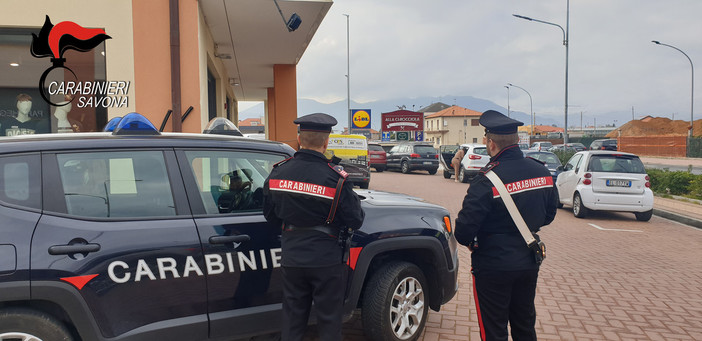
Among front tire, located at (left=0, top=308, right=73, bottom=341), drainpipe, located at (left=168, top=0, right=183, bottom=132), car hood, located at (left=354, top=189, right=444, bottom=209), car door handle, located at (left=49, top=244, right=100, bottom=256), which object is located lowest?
front tire, located at (left=0, top=308, right=73, bottom=341)

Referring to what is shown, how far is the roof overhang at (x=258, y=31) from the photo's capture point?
8.99 m

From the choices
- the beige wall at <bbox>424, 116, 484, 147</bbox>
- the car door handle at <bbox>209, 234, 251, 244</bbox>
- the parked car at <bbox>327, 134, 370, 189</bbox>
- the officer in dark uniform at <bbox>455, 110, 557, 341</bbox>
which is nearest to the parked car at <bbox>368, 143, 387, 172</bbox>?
the parked car at <bbox>327, 134, 370, 189</bbox>

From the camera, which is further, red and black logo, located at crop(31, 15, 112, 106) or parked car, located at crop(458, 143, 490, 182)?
parked car, located at crop(458, 143, 490, 182)

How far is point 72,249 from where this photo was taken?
2.66m

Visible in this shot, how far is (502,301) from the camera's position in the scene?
3.07 meters

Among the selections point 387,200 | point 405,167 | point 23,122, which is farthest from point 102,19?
point 405,167

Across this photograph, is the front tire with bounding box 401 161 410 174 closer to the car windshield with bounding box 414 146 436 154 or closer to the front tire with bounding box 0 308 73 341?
the car windshield with bounding box 414 146 436 154

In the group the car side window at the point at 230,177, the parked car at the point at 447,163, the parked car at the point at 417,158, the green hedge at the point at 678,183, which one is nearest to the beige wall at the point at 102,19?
the car side window at the point at 230,177

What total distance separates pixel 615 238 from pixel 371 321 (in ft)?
22.8

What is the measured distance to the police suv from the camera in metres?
2.62

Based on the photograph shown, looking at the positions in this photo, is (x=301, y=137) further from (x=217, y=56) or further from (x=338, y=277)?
(x=217, y=56)

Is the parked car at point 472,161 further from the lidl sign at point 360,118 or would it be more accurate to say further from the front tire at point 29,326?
the lidl sign at point 360,118

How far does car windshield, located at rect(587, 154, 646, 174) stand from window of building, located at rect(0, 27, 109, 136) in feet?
A: 32.7

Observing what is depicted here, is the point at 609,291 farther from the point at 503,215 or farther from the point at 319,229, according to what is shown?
the point at 319,229
